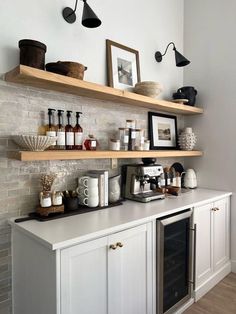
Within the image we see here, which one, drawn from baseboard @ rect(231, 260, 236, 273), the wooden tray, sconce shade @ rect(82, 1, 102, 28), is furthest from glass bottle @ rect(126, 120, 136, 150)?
baseboard @ rect(231, 260, 236, 273)

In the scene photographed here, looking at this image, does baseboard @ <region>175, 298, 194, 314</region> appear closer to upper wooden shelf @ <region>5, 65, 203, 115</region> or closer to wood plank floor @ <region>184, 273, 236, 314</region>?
wood plank floor @ <region>184, 273, 236, 314</region>

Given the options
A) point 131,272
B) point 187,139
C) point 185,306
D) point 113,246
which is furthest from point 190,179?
point 113,246

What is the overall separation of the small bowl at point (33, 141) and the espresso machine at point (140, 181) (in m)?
0.87

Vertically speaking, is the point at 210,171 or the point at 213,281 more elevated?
the point at 210,171

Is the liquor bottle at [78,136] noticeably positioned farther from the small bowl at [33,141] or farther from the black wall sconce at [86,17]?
the black wall sconce at [86,17]

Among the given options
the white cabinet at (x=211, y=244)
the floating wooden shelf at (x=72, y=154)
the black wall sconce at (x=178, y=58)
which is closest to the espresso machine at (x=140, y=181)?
the floating wooden shelf at (x=72, y=154)

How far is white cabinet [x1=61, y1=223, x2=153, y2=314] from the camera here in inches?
51.2

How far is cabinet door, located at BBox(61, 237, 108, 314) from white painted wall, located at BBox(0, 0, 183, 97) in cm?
124

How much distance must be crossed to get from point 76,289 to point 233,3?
305 cm

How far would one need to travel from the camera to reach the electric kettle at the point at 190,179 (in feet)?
9.30

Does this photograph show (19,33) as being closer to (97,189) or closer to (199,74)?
(97,189)

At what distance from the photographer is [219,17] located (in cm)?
275

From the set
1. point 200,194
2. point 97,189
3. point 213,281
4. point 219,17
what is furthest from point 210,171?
point 219,17

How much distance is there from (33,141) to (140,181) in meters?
1.07
